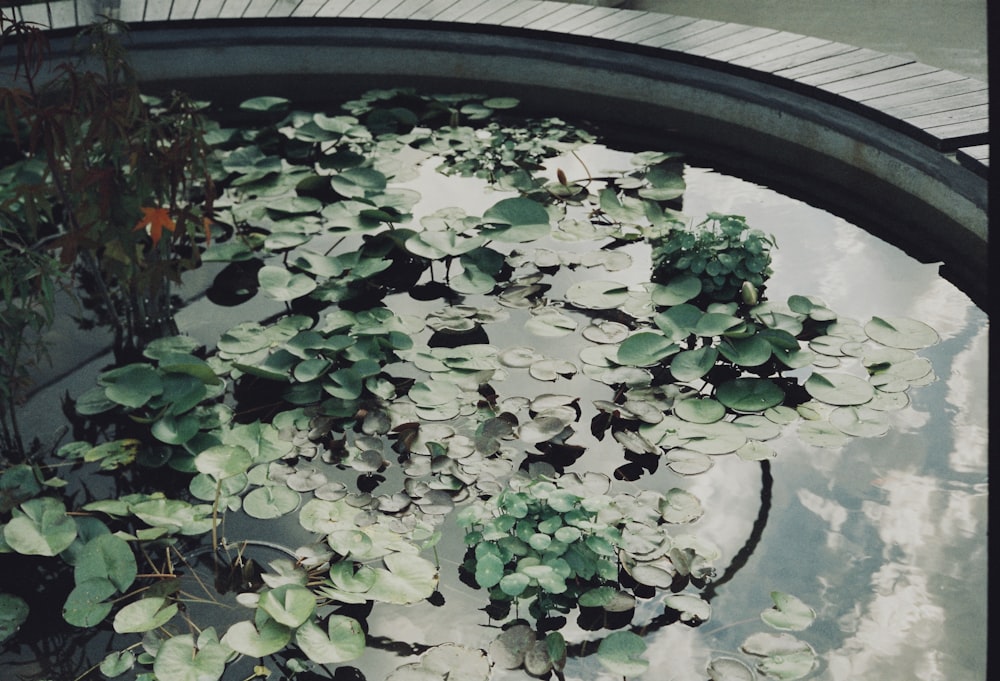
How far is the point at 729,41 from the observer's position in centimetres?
363

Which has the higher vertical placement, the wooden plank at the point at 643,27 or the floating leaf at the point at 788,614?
the wooden plank at the point at 643,27

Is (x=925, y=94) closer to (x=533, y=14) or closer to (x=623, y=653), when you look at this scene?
(x=533, y=14)

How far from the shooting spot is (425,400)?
2.32 meters

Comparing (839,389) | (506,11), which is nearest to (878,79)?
(839,389)

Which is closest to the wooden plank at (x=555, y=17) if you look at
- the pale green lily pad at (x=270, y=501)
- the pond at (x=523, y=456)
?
the pond at (x=523, y=456)

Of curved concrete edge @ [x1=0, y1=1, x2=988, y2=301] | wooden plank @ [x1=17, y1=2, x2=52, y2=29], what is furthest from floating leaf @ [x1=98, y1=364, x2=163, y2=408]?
wooden plank @ [x1=17, y1=2, x2=52, y2=29]

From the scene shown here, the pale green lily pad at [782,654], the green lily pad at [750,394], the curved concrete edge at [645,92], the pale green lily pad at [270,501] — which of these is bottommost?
the pale green lily pad at [782,654]

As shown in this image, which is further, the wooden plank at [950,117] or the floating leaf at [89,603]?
the wooden plank at [950,117]

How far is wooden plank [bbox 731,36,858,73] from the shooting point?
341 cm

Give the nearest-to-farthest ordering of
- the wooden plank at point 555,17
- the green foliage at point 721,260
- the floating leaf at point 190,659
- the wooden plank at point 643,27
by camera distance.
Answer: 1. the floating leaf at point 190,659
2. the green foliage at point 721,260
3. the wooden plank at point 643,27
4. the wooden plank at point 555,17

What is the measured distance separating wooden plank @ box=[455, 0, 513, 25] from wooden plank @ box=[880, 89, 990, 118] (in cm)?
161

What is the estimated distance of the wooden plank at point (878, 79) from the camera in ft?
10.5

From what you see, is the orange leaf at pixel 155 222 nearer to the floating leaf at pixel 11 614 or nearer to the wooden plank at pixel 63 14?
the floating leaf at pixel 11 614

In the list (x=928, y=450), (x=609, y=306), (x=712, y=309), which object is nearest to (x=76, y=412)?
(x=609, y=306)
